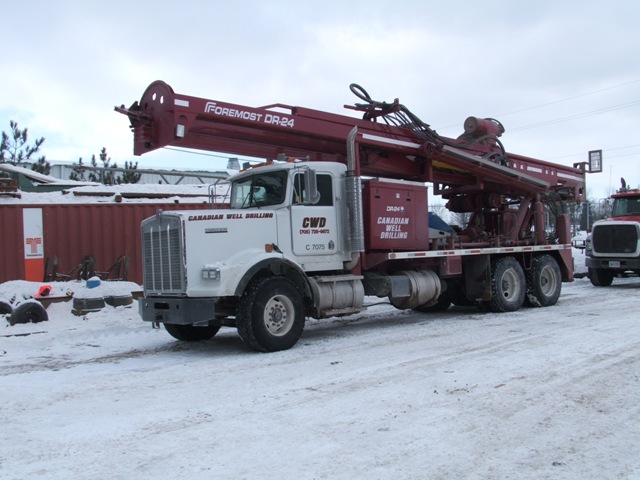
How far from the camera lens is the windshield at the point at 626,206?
18734 mm

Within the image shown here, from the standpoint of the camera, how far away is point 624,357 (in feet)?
23.7

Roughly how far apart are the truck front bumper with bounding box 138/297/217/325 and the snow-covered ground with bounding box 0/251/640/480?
54 centimetres

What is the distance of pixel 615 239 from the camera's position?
1791 centimetres

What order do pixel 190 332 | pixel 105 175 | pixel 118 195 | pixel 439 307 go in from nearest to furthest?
pixel 190 332, pixel 439 307, pixel 118 195, pixel 105 175

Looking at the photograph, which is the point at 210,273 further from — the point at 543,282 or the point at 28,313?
the point at 543,282

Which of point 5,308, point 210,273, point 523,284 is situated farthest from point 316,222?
point 5,308

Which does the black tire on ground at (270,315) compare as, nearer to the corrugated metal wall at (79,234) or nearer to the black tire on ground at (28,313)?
the black tire on ground at (28,313)

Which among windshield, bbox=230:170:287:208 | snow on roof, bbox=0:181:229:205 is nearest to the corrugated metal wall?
snow on roof, bbox=0:181:229:205

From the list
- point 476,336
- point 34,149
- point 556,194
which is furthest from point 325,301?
point 34,149

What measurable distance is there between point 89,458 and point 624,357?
611 centimetres

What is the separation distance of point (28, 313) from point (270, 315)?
513cm

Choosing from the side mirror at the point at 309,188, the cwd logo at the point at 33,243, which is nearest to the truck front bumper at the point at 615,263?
the side mirror at the point at 309,188

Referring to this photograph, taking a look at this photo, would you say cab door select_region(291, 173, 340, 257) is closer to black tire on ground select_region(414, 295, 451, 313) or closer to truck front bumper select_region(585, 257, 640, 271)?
black tire on ground select_region(414, 295, 451, 313)

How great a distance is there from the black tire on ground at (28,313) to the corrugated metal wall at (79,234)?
12.1 ft
